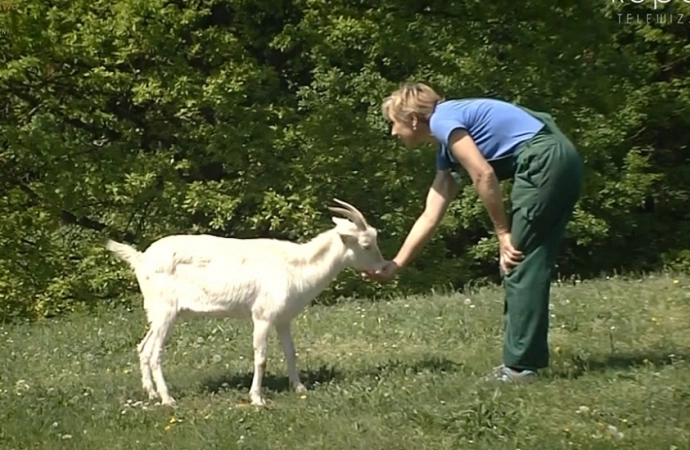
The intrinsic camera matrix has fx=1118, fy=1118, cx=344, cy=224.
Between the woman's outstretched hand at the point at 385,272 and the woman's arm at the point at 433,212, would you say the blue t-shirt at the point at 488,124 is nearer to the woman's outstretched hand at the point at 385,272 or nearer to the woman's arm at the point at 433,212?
the woman's arm at the point at 433,212

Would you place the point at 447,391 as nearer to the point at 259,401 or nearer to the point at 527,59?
the point at 259,401

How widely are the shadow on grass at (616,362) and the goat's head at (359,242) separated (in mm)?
1459

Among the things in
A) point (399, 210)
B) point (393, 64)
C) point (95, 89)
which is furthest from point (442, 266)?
point (95, 89)

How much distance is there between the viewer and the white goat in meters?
7.51

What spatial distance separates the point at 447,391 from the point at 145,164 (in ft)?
35.7

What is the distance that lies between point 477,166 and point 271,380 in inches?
93.6

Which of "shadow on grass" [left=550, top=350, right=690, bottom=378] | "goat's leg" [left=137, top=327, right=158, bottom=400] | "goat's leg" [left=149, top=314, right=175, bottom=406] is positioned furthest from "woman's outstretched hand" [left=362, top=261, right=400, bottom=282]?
"goat's leg" [left=137, top=327, right=158, bottom=400]

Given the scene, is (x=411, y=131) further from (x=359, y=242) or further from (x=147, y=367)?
(x=147, y=367)

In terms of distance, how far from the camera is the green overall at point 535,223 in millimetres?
6945

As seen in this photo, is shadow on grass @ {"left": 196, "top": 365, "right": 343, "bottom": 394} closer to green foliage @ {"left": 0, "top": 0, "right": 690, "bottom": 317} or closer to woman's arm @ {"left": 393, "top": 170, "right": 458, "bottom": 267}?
woman's arm @ {"left": 393, "top": 170, "right": 458, "bottom": 267}

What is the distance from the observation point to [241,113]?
1672cm

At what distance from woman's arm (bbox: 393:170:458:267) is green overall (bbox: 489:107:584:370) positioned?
0.50 meters

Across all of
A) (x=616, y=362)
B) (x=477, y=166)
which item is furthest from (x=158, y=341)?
(x=616, y=362)

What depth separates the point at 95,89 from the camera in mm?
17203
